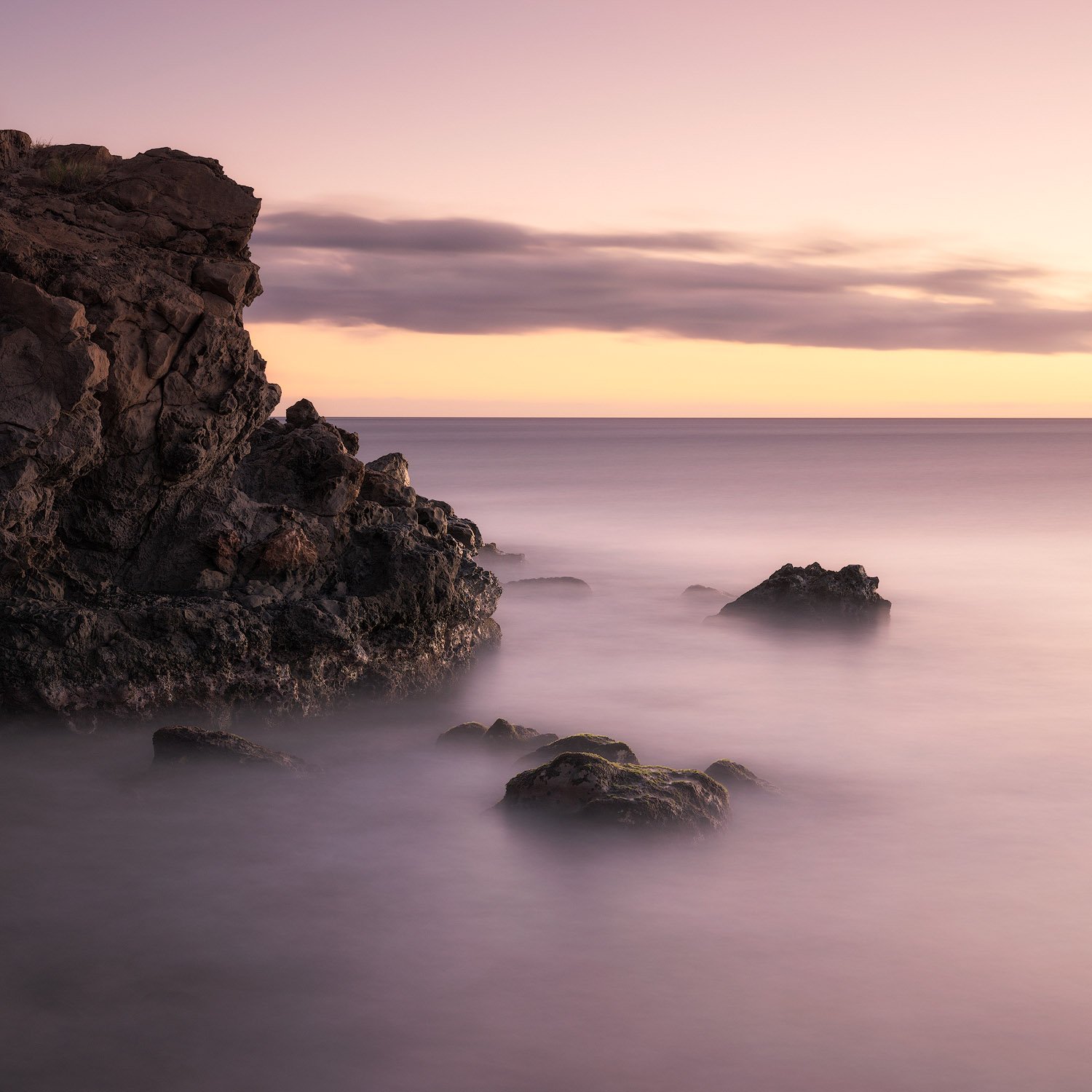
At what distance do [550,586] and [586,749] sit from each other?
9.42m

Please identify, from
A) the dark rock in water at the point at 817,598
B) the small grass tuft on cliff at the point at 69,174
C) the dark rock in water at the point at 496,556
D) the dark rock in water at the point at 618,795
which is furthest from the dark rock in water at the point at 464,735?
the dark rock in water at the point at 496,556

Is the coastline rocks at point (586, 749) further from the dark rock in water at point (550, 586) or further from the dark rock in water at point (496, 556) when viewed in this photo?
the dark rock in water at point (496, 556)

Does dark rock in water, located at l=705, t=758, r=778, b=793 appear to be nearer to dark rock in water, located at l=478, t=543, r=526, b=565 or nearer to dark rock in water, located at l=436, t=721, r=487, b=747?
dark rock in water, located at l=436, t=721, r=487, b=747

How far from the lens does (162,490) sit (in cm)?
1002

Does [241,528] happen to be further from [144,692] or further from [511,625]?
[511,625]

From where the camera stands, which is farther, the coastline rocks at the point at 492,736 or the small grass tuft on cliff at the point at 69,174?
the small grass tuft on cliff at the point at 69,174

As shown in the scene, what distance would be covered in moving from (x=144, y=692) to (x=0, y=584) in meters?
1.44

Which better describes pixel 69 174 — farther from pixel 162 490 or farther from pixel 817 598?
pixel 817 598

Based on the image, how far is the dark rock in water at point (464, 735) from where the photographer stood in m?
9.55

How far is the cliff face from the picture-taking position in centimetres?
882

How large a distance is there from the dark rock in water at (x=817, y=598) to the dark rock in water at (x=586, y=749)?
6.59 m

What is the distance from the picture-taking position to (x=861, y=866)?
24.8ft

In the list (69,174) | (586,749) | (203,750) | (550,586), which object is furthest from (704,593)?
→ (69,174)

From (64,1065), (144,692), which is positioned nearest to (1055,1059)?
(64,1065)
